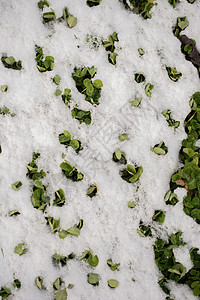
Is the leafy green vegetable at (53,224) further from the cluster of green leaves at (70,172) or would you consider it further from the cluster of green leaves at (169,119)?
the cluster of green leaves at (169,119)

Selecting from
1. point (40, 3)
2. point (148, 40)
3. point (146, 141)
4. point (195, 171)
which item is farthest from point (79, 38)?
point (195, 171)

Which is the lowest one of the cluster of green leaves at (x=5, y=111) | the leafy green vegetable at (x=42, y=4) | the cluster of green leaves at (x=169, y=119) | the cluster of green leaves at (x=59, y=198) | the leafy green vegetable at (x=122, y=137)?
the cluster of green leaves at (x=59, y=198)

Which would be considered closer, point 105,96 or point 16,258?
point 16,258

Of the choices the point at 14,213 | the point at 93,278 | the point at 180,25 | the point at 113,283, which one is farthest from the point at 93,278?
the point at 180,25

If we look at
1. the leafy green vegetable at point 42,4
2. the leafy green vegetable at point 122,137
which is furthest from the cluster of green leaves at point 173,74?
A: the leafy green vegetable at point 42,4

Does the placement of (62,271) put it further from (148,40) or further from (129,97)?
(148,40)
